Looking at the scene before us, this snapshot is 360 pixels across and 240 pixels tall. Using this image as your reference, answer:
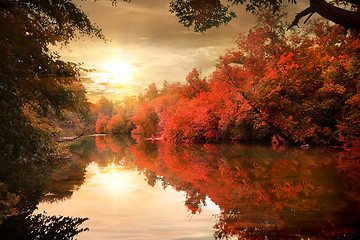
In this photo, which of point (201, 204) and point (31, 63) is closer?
point (201, 204)

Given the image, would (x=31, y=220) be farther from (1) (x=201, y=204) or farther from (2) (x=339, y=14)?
(2) (x=339, y=14)

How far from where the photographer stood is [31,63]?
8.59 m

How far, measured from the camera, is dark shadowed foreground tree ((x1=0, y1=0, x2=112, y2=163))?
23.7 feet

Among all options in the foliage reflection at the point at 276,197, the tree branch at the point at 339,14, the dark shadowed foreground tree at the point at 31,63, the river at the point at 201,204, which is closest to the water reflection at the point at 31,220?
the river at the point at 201,204

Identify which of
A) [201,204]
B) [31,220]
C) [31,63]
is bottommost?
[201,204]

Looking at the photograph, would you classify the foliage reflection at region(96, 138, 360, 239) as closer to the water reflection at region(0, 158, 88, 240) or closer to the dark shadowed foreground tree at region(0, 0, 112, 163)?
the water reflection at region(0, 158, 88, 240)

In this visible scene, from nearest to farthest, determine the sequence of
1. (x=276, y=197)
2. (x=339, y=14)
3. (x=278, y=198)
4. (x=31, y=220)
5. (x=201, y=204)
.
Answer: (x=31, y=220)
(x=339, y=14)
(x=201, y=204)
(x=278, y=198)
(x=276, y=197)

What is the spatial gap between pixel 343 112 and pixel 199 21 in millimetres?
18213

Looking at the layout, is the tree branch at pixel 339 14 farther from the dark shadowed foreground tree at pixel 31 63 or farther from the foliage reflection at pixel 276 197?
the dark shadowed foreground tree at pixel 31 63

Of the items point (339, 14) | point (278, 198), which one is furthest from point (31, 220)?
point (339, 14)

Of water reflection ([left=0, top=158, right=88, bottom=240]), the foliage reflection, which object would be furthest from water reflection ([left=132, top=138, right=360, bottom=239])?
water reflection ([left=0, top=158, right=88, bottom=240])

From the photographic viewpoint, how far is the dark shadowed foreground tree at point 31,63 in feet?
23.7

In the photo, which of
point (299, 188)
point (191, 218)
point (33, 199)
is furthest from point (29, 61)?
point (299, 188)

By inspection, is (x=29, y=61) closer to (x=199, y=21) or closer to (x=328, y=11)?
(x=199, y=21)
